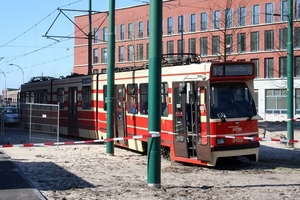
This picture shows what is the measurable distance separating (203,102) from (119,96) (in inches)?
219

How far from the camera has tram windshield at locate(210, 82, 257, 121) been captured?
13.5 meters

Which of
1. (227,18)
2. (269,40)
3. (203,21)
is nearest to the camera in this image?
(227,18)

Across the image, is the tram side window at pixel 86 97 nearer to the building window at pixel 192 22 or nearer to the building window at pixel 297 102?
the building window at pixel 297 102

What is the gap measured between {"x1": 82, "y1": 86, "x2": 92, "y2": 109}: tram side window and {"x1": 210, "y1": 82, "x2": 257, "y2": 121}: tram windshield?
→ 30.2ft

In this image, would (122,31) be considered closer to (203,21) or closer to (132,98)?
(203,21)

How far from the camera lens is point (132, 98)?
685 inches

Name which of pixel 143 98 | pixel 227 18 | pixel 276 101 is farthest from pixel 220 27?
pixel 143 98

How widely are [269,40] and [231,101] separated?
4243cm

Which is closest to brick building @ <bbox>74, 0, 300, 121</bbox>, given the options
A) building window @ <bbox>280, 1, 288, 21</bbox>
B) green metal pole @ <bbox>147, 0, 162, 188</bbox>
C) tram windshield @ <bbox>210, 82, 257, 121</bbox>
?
building window @ <bbox>280, 1, 288, 21</bbox>

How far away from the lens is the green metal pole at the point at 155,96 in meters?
10.5

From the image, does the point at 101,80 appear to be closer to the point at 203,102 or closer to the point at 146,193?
the point at 203,102

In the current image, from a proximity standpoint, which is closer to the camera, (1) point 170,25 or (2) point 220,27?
(2) point 220,27

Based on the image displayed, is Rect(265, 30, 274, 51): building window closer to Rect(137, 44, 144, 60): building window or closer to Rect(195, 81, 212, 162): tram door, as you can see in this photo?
Rect(137, 44, 144, 60): building window

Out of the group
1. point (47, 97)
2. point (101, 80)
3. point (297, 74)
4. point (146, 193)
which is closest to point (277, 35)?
point (297, 74)
